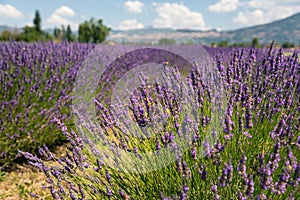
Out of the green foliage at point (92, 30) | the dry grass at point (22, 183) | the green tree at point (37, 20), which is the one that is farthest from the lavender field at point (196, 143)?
the green tree at point (37, 20)

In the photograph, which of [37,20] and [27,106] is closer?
[27,106]

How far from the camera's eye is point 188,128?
64.0 inches

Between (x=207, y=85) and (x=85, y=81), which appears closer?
(x=207, y=85)

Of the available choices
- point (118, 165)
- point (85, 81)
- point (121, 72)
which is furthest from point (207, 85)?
point (121, 72)

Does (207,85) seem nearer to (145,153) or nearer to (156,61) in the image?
(145,153)

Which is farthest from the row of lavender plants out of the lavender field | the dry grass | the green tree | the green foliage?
the green tree

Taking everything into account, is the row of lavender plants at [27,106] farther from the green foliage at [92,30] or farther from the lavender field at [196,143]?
the green foliage at [92,30]

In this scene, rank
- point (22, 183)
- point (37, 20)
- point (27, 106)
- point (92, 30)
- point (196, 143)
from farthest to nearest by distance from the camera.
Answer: point (37, 20) < point (92, 30) < point (27, 106) < point (22, 183) < point (196, 143)

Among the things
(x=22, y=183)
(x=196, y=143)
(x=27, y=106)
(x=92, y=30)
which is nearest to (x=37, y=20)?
(x=92, y=30)

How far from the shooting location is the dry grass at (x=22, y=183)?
2.84 meters

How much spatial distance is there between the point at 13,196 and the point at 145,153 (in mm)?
1714

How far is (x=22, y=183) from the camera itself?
3.09 metres

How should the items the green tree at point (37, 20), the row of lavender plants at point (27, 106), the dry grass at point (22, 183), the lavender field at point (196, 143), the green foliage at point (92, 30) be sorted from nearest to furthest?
the lavender field at point (196, 143)
the dry grass at point (22, 183)
the row of lavender plants at point (27, 106)
the green foliage at point (92, 30)
the green tree at point (37, 20)

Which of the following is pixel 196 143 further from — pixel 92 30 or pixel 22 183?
pixel 92 30
